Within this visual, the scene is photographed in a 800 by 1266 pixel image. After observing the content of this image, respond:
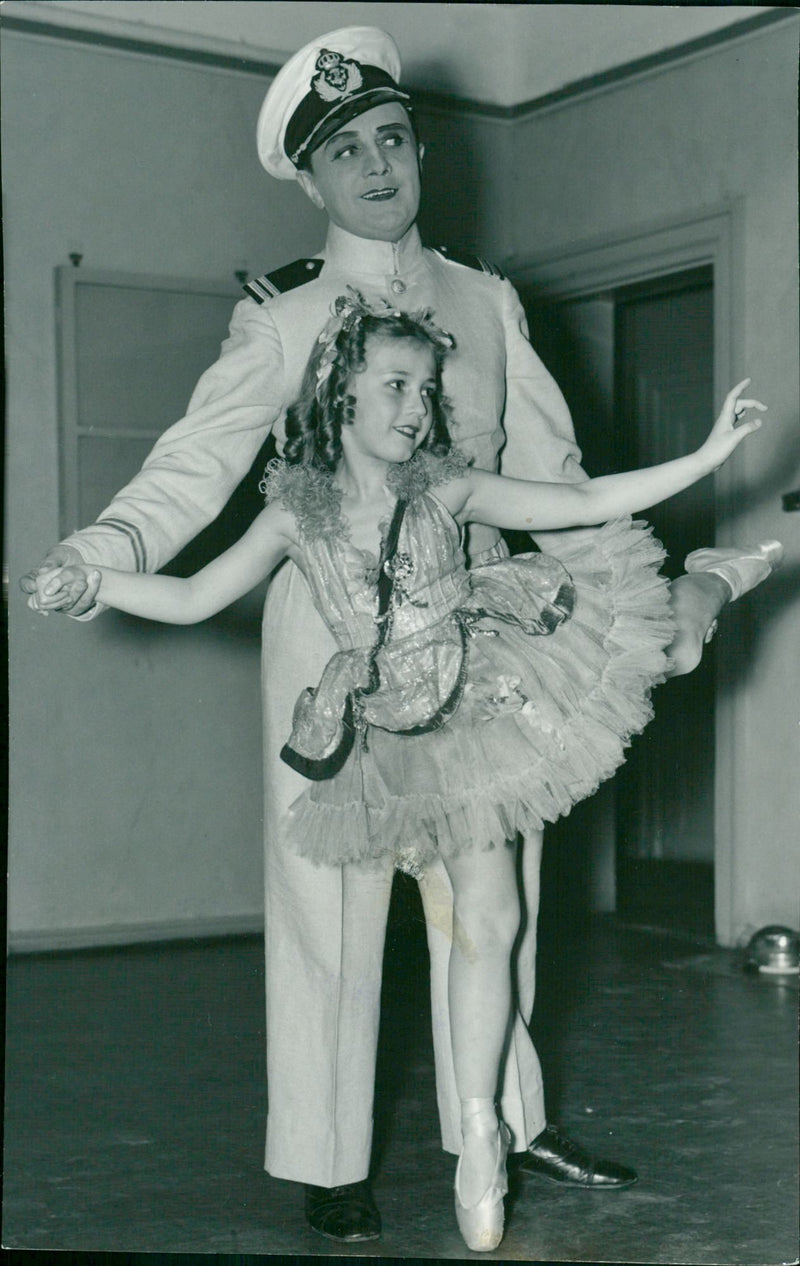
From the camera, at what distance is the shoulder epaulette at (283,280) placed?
2.31m

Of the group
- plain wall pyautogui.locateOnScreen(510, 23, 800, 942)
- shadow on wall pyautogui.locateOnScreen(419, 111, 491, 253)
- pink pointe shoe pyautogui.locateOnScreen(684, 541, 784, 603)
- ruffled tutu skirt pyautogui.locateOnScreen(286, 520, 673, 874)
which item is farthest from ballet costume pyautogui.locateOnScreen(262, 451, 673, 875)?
shadow on wall pyautogui.locateOnScreen(419, 111, 491, 253)

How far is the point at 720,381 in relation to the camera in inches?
172

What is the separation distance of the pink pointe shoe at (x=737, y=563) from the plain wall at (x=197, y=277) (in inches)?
71.1

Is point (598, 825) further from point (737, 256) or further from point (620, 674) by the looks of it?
point (620, 674)

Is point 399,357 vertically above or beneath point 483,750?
above

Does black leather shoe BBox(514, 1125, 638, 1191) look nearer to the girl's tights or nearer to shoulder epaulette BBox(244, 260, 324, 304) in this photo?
the girl's tights

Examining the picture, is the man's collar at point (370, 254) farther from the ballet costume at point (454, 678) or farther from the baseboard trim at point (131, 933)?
the baseboard trim at point (131, 933)

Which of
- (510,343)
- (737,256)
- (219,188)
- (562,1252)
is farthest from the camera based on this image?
(219,188)

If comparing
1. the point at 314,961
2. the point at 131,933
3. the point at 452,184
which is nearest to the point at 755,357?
the point at 452,184

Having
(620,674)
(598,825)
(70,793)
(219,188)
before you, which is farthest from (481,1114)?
(219,188)

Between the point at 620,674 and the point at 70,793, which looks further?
the point at 70,793

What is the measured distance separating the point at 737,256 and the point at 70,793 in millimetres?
2464

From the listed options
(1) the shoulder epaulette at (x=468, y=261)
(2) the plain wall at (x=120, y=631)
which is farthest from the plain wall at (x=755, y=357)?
(1) the shoulder epaulette at (x=468, y=261)

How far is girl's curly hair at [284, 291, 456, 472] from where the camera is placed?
212 cm
